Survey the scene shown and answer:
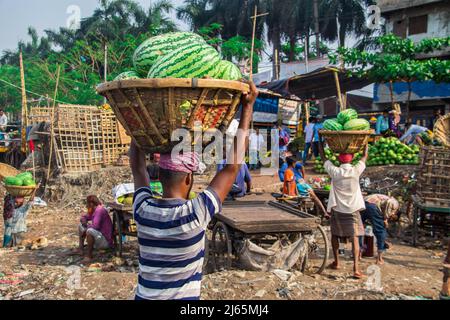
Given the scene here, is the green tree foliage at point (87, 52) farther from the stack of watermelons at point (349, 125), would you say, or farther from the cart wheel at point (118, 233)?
the stack of watermelons at point (349, 125)

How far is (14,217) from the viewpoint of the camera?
7.83 meters

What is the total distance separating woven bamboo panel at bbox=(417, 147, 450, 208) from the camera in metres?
7.17

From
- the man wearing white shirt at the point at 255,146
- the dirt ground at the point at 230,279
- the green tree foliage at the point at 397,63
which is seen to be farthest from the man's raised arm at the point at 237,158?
the man wearing white shirt at the point at 255,146

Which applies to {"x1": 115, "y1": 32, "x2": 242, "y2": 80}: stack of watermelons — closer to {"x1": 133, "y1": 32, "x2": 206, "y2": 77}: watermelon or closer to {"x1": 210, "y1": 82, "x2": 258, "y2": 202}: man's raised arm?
{"x1": 133, "y1": 32, "x2": 206, "y2": 77}: watermelon

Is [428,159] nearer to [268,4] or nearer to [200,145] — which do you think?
[200,145]

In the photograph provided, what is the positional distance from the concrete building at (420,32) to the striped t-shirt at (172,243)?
19182 millimetres

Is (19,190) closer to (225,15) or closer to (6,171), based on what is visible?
(6,171)

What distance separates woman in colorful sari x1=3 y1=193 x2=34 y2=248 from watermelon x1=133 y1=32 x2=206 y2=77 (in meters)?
6.46

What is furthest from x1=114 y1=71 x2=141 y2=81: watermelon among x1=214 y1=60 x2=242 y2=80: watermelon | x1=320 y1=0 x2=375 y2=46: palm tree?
x1=320 y1=0 x2=375 y2=46: palm tree

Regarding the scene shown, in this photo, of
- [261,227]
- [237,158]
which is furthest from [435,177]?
[237,158]

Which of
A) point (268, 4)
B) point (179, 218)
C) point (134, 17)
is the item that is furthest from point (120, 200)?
point (134, 17)

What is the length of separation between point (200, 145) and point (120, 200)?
5160mm

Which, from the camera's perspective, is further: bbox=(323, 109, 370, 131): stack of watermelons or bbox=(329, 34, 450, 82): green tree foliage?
bbox=(329, 34, 450, 82): green tree foliage
